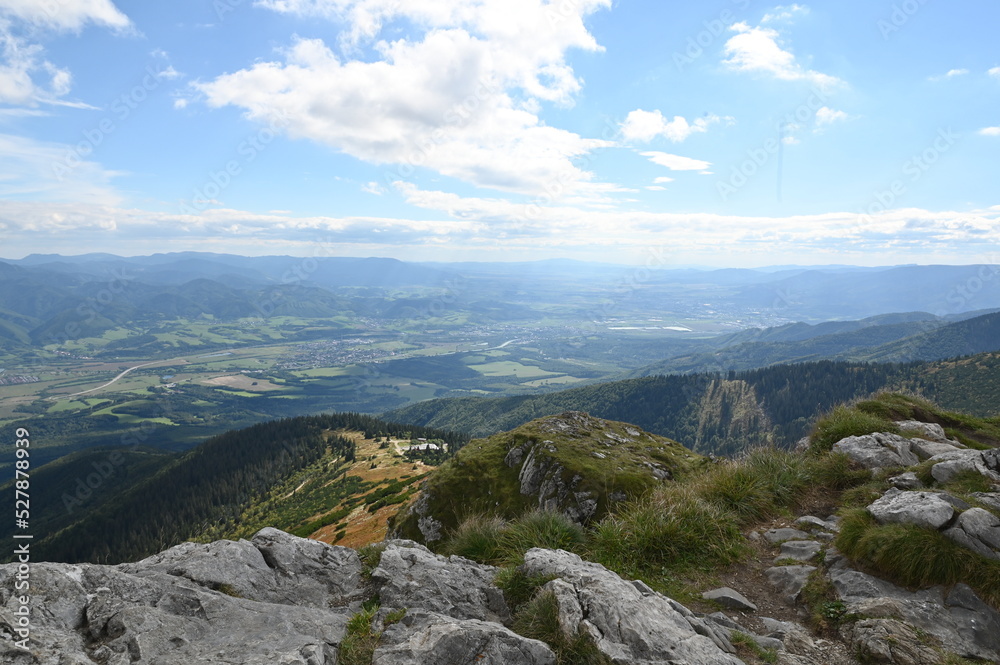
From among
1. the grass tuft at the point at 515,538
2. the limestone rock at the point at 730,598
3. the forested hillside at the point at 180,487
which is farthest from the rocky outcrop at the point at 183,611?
the forested hillside at the point at 180,487

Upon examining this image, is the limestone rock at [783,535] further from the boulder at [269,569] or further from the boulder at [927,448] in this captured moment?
the boulder at [269,569]

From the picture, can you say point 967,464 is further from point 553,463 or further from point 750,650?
point 553,463

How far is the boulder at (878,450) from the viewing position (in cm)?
1106

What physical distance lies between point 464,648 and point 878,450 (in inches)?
469

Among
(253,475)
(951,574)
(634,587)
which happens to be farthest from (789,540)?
(253,475)

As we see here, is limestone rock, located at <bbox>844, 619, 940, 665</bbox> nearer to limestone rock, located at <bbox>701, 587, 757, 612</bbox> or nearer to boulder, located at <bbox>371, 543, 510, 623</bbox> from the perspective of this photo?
limestone rock, located at <bbox>701, 587, 757, 612</bbox>

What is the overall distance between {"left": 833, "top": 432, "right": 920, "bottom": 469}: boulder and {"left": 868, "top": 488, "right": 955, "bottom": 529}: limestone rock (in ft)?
9.50

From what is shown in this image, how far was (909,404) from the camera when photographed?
15.6 metres

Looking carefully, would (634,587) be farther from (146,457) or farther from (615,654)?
(146,457)

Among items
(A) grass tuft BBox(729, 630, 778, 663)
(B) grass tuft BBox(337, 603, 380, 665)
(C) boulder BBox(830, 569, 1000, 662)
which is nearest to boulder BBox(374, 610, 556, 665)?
(B) grass tuft BBox(337, 603, 380, 665)

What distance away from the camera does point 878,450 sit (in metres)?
11.4

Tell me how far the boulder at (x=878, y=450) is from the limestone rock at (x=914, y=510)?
289 centimetres

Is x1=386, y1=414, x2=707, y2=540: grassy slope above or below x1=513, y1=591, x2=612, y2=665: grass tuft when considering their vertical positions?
below

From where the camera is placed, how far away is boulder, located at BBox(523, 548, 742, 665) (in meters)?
5.57
